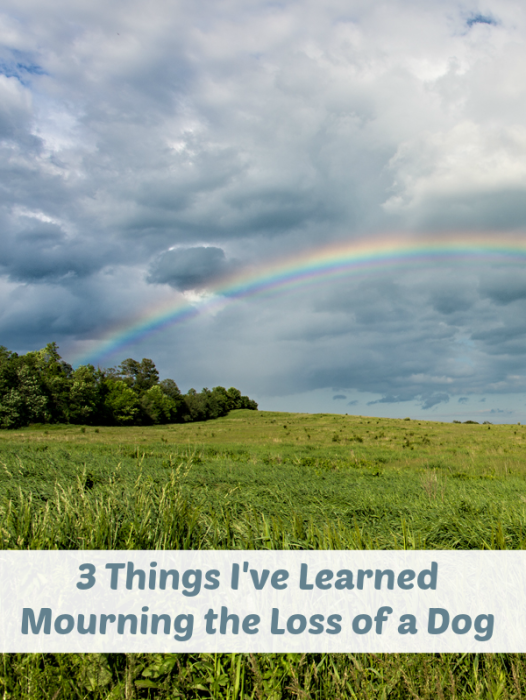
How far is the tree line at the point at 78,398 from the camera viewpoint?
2847 inches

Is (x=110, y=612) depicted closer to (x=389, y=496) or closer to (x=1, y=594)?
(x=1, y=594)

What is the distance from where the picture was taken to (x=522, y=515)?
6.41m

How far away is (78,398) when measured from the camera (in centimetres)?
8144

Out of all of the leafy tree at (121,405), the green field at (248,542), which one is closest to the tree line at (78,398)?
the leafy tree at (121,405)

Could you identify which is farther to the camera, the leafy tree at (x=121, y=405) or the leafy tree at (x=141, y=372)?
the leafy tree at (x=141, y=372)

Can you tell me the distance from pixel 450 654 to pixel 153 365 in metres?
135

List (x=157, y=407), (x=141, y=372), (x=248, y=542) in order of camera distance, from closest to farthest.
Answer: (x=248, y=542), (x=157, y=407), (x=141, y=372)

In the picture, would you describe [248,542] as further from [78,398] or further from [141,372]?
[141,372]

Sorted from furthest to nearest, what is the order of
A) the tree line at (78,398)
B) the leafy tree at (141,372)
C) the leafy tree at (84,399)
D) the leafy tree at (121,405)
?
1. the leafy tree at (141,372)
2. the leafy tree at (121,405)
3. the leafy tree at (84,399)
4. the tree line at (78,398)

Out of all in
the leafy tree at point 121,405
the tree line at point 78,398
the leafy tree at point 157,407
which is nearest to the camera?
the tree line at point 78,398

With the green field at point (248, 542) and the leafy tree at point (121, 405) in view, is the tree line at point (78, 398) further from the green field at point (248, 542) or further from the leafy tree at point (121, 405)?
the green field at point (248, 542)

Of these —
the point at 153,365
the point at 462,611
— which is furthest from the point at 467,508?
the point at 153,365

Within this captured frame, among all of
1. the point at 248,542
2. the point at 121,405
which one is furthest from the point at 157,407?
the point at 248,542

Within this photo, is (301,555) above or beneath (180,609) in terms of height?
above
